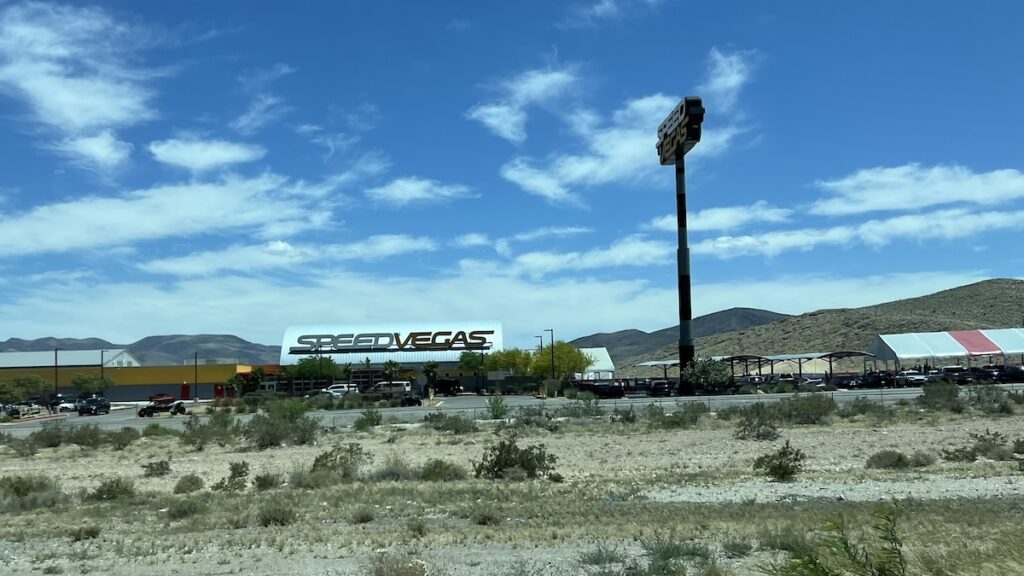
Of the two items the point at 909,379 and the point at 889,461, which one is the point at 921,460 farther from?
the point at 909,379

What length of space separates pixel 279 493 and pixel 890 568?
17.4 metres

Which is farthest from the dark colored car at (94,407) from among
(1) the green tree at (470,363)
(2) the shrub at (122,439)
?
(1) the green tree at (470,363)

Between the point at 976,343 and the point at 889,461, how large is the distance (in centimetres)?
8186

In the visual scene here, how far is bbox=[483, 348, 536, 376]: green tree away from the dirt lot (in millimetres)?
94973

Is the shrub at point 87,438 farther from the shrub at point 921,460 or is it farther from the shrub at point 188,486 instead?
the shrub at point 921,460

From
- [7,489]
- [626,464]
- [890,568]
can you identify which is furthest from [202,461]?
[890,568]

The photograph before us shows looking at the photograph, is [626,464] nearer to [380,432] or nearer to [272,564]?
[272,564]

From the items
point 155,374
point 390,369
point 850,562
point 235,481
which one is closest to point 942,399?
point 235,481

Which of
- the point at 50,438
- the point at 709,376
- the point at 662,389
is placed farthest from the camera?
the point at 662,389

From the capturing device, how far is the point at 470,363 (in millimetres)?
126188

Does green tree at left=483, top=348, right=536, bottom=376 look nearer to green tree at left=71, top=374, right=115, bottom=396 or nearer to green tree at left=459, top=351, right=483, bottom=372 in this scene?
green tree at left=459, top=351, right=483, bottom=372

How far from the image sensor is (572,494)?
2016cm

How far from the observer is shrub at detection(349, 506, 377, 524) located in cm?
1716

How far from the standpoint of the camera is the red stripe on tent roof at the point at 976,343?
9475cm
